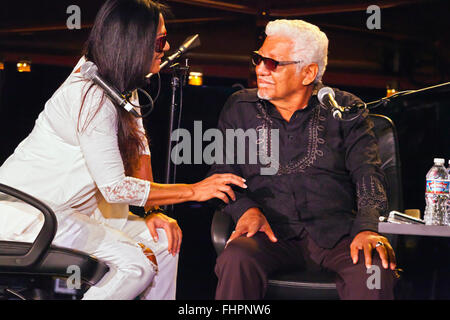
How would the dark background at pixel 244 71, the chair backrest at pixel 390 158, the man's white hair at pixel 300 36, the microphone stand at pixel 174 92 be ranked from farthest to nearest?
the dark background at pixel 244 71 < the microphone stand at pixel 174 92 < the man's white hair at pixel 300 36 < the chair backrest at pixel 390 158

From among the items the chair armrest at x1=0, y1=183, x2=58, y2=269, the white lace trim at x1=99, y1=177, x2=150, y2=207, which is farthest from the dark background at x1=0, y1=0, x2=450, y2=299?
the chair armrest at x1=0, y1=183, x2=58, y2=269

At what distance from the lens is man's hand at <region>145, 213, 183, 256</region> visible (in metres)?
2.55

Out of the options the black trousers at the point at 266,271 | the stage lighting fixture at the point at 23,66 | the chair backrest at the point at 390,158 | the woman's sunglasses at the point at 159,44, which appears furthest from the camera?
the stage lighting fixture at the point at 23,66

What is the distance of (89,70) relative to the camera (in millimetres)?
2193

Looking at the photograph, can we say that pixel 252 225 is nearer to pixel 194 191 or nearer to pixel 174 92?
pixel 194 191

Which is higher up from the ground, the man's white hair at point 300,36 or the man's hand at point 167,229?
the man's white hair at point 300,36

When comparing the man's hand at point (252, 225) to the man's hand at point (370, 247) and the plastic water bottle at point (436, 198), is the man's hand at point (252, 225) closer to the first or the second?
the man's hand at point (370, 247)

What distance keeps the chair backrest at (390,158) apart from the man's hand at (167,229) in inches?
41.0

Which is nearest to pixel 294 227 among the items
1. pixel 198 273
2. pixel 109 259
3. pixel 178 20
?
pixel 109 259

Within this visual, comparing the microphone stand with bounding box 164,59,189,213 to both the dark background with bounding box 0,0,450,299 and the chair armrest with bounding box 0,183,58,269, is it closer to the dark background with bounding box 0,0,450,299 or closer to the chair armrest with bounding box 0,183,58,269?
the dark background with bounding box 0,0,450,299

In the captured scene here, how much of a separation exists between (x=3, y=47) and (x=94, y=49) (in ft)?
8.89

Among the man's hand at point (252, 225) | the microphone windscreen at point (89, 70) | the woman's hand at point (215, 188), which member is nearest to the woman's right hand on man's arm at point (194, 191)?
the woman's hand at point (215, 188)

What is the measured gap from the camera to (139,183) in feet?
7.36

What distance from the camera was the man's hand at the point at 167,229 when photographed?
8.36 feet
